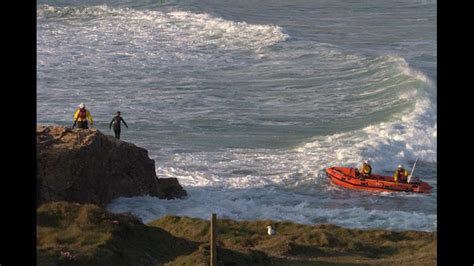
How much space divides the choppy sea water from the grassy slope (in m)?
2.48

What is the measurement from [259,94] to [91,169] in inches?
647

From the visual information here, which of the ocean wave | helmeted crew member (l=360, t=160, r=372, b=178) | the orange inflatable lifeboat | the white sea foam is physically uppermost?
the ocean wave

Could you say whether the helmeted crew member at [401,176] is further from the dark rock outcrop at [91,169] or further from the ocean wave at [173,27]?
the ocean wave at [173,27]

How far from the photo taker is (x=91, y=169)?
23953 millimetres

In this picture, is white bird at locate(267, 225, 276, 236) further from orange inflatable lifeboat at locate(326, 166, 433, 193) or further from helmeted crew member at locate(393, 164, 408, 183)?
helmeted crew member at locate(393, 164, 408, 183)

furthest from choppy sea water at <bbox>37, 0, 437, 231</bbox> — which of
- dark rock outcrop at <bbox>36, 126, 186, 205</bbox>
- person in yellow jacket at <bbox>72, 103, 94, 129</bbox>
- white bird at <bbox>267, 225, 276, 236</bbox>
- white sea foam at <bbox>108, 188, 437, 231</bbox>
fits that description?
white bird at <bbox>267, 225, 276, 236</bbox>

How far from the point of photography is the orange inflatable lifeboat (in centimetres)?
2716

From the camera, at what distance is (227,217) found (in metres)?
24.9

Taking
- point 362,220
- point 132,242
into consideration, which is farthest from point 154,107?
point 132,242

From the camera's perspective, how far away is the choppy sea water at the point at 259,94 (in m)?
26.9

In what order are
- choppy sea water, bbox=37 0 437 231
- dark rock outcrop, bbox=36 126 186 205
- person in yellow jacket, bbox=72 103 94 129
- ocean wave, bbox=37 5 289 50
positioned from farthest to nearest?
ocean wave, bbox=37 5 289 50, choppy sea water, bbox=37 0 437 231, person in yellow jacket, bbox=72 103 94 129, dark rock outcrop, bbox=36 126 186 205
